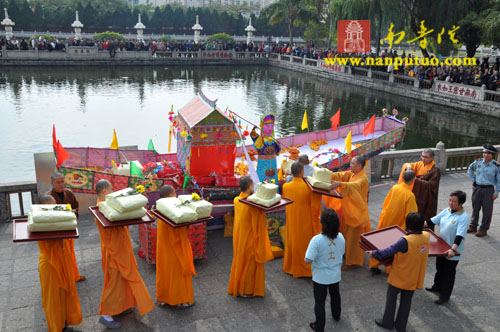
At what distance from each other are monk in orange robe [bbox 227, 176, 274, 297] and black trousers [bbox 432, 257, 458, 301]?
6.60 ft

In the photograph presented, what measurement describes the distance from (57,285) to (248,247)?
2.00m

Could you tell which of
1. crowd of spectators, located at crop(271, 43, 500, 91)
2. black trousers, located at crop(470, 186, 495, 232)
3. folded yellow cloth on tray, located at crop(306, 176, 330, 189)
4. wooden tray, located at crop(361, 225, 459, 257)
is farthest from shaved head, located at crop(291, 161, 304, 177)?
crowd of spectators, located at crop(271, 43, 500, 91)

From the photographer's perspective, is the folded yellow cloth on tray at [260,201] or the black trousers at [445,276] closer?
the folded yellow cloth on tray at [260,201]

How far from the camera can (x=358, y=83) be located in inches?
1118

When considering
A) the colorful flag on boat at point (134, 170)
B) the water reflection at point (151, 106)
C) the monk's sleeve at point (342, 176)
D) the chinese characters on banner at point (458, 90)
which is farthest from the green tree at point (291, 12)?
the monk's sleeve at point (342, 176)

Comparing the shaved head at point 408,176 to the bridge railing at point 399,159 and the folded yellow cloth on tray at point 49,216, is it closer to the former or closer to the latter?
the folded yellow cloth on tray at point 49,216

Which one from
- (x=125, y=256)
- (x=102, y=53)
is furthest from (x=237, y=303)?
(x=102, y=53)

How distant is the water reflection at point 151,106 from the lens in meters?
16.1

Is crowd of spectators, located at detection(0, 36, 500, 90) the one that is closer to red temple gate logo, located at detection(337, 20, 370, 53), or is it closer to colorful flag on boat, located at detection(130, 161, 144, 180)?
red temple gate logo, located at detection(337, 20, 370, 53)

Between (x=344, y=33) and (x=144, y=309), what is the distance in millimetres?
23787

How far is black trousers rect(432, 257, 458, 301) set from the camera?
16.7ft

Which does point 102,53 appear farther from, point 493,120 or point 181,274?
point 181,274

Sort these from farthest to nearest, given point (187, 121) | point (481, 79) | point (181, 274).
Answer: point (481, 79)
point (187, 121)
point (181, 274)

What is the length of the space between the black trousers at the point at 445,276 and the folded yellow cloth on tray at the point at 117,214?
343 centimetres
